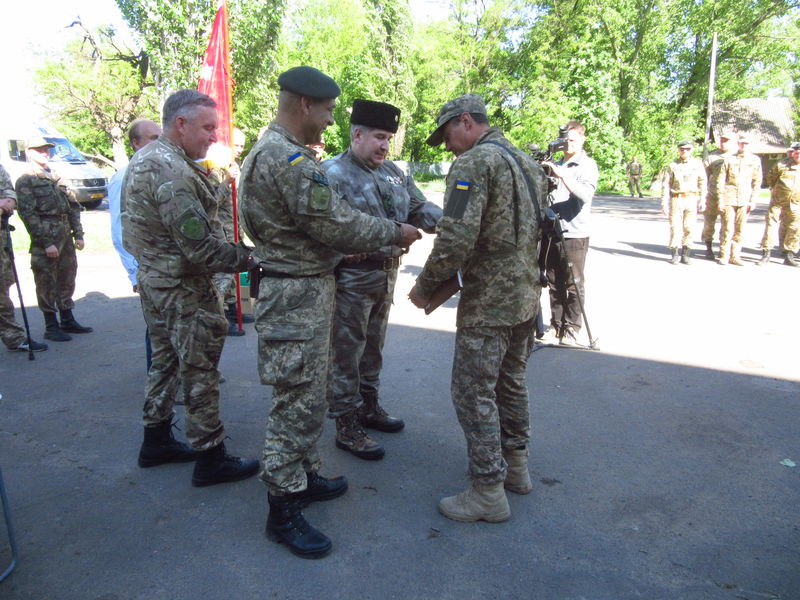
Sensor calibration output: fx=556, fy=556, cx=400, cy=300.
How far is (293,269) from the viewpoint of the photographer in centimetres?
256

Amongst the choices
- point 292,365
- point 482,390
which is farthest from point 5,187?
point 482,390

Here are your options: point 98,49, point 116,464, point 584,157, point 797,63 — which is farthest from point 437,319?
point 797,63

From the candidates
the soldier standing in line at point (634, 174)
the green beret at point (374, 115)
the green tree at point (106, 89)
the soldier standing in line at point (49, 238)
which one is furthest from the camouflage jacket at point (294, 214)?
the soldier standing in line at point (634, 174)

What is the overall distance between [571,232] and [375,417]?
2947 millimetres

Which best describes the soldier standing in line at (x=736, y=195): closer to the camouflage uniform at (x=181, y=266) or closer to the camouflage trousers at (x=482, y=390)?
the camouflage trousers at (x=482, y=390)

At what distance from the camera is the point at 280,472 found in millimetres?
2600

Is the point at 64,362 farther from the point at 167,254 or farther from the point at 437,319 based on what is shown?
the point at 437,319

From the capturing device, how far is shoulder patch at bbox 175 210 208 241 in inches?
110

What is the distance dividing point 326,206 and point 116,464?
229 cm

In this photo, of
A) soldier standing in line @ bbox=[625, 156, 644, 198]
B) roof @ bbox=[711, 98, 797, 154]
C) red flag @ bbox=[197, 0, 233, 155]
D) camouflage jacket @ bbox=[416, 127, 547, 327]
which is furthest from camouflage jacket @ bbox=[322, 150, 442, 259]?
roof @ bbox=[711, 98, 797, 154]

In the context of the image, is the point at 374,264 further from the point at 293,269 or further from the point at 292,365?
the point at 292,365

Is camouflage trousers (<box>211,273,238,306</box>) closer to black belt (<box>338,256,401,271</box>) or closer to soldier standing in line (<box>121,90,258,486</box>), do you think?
soldier standing in line (<box>121,90,258,486</box>)

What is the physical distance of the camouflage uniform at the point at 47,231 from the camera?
19.6 ft

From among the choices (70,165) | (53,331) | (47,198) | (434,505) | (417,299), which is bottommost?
(434,505)
